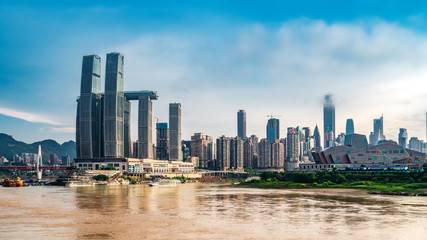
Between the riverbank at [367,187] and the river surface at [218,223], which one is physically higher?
the river surface at [218,223]

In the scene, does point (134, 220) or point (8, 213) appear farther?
point (8, 213)

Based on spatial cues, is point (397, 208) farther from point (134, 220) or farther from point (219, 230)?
point (134, 220)

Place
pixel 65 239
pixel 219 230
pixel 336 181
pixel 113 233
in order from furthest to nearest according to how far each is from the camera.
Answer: pixel 336 181 < pixel 219 230 < pixel 113 233 < pixel 65 239

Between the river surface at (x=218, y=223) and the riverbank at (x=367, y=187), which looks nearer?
the river surface at (x=218, y=223)

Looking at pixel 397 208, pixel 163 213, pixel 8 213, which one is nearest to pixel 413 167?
pixel 397 208

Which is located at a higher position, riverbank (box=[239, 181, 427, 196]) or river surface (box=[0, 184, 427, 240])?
river surface (box=[0, 184, 427, 240])

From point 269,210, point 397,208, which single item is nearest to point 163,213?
point 269,210

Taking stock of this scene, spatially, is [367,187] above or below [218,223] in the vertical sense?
below

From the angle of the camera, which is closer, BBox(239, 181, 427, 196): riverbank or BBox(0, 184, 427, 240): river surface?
BBox(0, 184, 427, 240): river surface

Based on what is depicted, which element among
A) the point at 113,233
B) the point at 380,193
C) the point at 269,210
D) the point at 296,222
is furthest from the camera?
the point at 380,193

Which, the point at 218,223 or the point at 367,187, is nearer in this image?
the point at 218,223
